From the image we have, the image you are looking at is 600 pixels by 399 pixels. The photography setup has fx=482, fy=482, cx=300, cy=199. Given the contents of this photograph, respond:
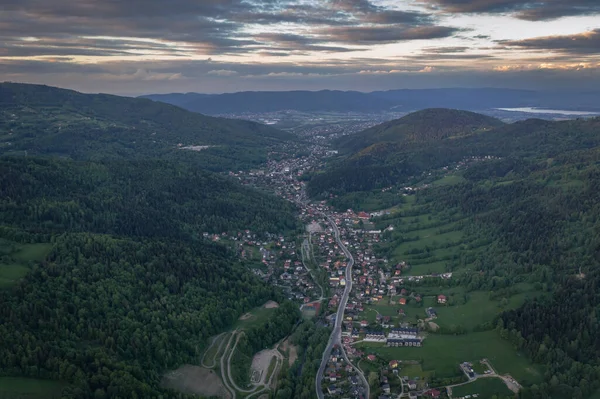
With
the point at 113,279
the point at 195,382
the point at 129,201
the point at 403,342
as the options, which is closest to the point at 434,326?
the point at 403,342

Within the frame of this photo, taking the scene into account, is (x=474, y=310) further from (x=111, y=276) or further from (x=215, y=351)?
(x=111, y=276)

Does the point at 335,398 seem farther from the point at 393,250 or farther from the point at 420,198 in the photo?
the point at 420,198

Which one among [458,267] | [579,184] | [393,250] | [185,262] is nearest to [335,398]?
[185,262]

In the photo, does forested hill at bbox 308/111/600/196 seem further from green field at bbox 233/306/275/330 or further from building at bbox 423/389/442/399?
building at bbox 423/389/442/399

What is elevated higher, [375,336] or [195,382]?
[375,336]

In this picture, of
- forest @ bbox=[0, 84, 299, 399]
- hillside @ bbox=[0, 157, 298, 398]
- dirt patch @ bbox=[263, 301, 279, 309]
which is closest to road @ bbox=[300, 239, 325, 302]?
forest @ bbox=[0, 84, 299, 399]
